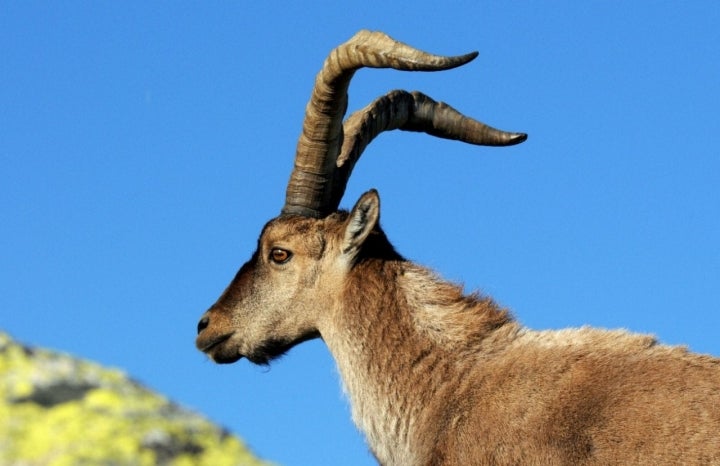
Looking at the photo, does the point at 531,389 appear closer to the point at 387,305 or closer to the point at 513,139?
the point at 387,305

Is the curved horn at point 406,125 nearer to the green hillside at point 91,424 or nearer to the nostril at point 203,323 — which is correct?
the nostril at point 203,323

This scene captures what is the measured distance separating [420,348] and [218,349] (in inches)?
105

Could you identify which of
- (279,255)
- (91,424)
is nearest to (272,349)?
(279,255)

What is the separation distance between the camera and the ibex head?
36.9ft

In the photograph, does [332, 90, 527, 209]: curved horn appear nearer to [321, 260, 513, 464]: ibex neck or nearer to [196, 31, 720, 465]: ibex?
[196, 31, 720, 465]: ibex

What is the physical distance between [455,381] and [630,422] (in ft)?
5.92

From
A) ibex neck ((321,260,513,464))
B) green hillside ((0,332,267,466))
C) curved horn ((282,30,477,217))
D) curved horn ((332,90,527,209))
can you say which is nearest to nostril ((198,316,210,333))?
curved horn ((282,30,477,217))

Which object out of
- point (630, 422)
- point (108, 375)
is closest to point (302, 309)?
point (630, 422)

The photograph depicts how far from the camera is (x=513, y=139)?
48.5ft

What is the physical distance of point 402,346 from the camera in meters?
10.5

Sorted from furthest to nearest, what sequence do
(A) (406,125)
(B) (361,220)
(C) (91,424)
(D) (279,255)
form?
1. (A) (406,125)
2. (D) (279,255)
3. (B) (361,220)
4. (C) (91,424)

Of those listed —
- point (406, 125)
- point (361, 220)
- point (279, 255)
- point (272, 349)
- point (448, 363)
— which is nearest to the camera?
point (448, 363)

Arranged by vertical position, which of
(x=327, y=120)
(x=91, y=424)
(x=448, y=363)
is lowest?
(x=91, y=424)

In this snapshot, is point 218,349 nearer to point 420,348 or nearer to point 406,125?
point 420,348
